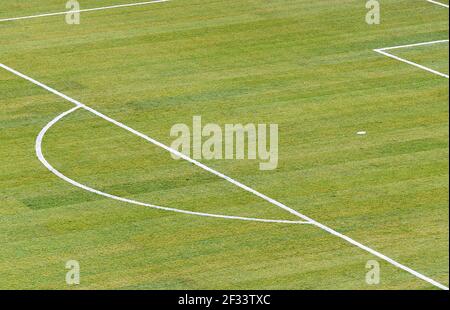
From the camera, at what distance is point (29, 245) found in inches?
1197

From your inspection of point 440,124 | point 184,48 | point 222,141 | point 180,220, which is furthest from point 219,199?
point 184,48

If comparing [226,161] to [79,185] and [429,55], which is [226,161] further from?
[429,55]

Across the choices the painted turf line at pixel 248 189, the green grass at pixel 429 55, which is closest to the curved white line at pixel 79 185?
the painted turf line at pixel 248 189

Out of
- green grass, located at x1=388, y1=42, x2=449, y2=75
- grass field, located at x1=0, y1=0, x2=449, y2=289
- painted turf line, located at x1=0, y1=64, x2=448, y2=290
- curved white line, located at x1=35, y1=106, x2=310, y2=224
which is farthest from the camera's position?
green grass, located at x1=388, y1=42, x2=449, y2=75

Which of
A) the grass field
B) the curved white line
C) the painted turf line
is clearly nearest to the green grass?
the grass field

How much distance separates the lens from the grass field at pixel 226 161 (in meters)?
29.4

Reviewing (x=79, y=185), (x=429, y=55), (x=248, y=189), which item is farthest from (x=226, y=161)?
(x=429, y=55)

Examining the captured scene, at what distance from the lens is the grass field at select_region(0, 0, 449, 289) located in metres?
29.4

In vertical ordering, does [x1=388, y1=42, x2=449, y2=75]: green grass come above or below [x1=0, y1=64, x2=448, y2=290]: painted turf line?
above

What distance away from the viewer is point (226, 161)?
35906mm

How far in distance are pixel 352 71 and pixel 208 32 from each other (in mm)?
7159

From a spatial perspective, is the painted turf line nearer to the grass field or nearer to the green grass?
the grass field

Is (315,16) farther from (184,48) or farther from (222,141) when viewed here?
(222,141)

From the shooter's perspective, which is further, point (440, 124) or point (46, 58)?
point (46, 58)
